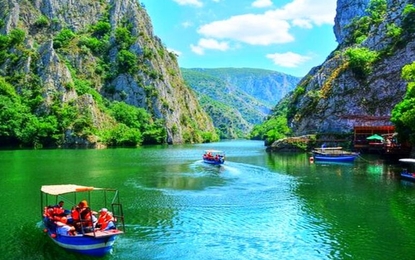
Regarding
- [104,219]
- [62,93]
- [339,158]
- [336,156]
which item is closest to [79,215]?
[104,219]

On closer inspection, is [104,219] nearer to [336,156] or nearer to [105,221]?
[105,221]

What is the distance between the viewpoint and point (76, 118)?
153 metres

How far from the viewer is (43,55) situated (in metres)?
164

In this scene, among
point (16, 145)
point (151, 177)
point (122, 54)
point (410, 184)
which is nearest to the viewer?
point (410, 184)

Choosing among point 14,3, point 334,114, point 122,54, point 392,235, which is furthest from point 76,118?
point 392,235

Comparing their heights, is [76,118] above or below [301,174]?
above

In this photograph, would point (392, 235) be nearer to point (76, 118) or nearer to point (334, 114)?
point (334, 114)

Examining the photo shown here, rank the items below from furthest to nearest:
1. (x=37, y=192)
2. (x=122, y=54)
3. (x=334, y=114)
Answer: (x=122, y=54), (x=334, y=114), (x=37, y=192)

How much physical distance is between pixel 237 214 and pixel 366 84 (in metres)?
102

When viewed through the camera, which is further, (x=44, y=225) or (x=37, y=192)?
(x=37, y=192)

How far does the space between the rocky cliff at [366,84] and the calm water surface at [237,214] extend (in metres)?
55.4

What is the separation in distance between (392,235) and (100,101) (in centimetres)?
16377

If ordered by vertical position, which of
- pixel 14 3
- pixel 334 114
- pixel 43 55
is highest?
pixel 14 3

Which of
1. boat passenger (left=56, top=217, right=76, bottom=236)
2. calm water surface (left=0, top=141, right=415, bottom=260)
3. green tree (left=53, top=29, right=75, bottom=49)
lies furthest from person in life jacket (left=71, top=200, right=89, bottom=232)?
green tree (left=53, top=29, right=75, bottom=49)
